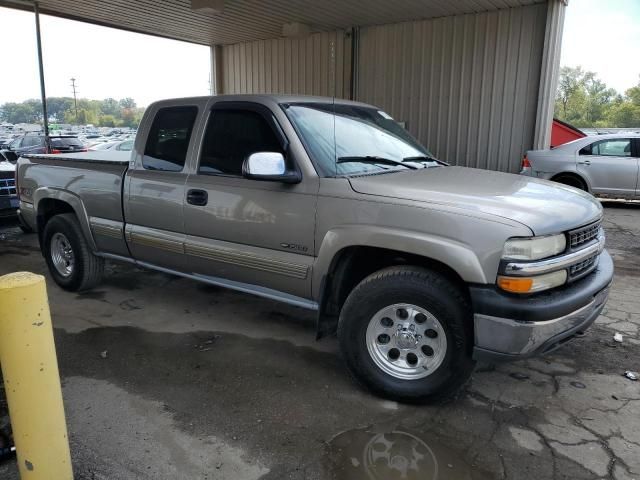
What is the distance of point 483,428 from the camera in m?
3.04

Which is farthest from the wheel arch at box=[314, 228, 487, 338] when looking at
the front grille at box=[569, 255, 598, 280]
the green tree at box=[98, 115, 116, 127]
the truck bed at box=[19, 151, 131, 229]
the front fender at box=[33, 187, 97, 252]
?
the green tree at box=[98, 115, 116, 127]

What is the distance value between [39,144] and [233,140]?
13.9m

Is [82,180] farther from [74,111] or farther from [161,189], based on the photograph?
[74,111]

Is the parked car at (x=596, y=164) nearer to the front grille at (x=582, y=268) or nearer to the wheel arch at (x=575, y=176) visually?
the wheel arch at (x=575, y=176)

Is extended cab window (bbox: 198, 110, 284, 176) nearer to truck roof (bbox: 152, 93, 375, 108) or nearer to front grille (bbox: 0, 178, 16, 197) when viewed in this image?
truck roof (bbox: 152, 93, 375, 108)

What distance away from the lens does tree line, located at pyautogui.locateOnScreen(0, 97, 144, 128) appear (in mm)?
14059

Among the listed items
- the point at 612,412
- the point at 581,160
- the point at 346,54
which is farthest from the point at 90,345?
the point at 346,54

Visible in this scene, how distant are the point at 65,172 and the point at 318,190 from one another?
313 centimetres

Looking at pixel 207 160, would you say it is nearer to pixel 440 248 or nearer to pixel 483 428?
pixel 440 248

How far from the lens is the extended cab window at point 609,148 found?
423 inches

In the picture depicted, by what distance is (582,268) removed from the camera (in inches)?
124

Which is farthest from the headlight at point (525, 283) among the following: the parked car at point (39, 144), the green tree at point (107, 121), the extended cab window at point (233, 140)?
the green tree at point (107, 121)

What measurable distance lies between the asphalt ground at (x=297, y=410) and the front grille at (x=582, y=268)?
0.86 meters

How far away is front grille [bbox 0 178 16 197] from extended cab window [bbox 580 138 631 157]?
10653mm
